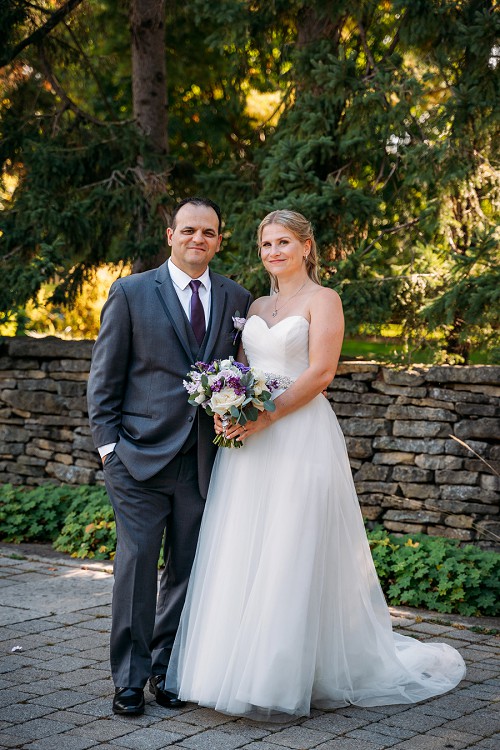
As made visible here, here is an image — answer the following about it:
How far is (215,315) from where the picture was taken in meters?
4.30

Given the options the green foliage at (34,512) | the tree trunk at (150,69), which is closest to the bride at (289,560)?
the green foliage at (34,512)

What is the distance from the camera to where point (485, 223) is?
7176 millimetres

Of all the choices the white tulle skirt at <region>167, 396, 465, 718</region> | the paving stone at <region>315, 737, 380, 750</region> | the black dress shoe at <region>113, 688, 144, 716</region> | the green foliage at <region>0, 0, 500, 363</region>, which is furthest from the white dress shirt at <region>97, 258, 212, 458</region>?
the green foliage at <region>0, 0, 500, 363</region>

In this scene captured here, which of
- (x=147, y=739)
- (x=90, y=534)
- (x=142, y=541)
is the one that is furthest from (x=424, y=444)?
(x=147, y=739)

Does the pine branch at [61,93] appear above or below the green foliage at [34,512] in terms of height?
above

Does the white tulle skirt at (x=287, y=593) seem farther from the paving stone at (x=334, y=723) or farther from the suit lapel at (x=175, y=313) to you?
the suit lapel at (x=175, y=313)

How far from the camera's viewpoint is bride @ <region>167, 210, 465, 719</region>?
3.99 m

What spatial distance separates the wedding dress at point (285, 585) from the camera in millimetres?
3979

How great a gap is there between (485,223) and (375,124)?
3.69 ft

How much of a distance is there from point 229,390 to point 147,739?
Answer: 56.0 inches

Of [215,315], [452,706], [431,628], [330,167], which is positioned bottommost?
[452,706]

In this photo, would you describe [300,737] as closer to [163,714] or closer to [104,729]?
[163,714]

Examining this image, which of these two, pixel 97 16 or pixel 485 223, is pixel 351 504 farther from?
pixel 97 16

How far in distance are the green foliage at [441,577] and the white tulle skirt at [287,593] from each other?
1435mm
